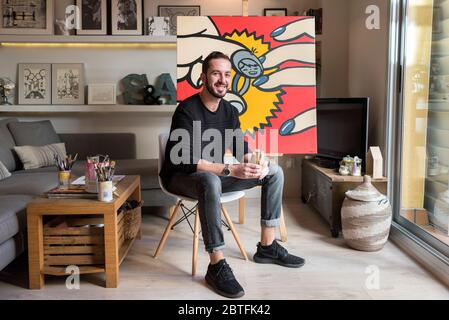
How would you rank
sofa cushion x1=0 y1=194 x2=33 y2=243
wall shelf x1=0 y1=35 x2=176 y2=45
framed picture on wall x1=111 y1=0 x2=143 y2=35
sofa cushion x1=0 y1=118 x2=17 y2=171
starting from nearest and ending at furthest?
sofa cushion x1=0 y1=194 x2=33 y2=243
sofa cushion x1=0 y1=118 x2=17 y2=171
wall shelf x1=0 y1=35 x2=176 y2=45
framed picture on wall x1=111 y1=0 x2=143 y2=35

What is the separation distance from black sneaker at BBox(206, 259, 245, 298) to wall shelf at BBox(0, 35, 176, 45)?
2.35 metres

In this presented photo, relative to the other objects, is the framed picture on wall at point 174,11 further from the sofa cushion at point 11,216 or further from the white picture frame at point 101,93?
the sofa cushion at point 11,216

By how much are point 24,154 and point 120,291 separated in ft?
5.81

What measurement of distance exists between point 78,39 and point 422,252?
3143 millimetres

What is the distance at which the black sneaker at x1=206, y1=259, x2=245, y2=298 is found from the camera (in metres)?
2.01

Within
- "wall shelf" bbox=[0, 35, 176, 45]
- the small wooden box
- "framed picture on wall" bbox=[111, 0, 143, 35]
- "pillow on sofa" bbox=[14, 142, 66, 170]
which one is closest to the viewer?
the small wooden box

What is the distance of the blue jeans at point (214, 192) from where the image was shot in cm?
212

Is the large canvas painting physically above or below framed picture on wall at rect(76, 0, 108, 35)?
below

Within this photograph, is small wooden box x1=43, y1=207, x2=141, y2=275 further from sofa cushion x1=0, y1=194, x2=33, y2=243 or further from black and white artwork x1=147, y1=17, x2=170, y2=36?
black and white artwork x1=147, y1=17, x2=170, y2=36

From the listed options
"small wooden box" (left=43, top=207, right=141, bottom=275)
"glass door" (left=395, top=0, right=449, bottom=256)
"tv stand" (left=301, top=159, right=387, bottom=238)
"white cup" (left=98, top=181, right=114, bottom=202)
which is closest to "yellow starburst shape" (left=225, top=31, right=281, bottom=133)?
"tv stand" (left=301, top=159, right=387, bottom=238)

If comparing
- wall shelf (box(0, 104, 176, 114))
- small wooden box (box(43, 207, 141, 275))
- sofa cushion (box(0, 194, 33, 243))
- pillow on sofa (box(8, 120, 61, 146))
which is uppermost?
wall shelf (box(0, 104, 176, 114))

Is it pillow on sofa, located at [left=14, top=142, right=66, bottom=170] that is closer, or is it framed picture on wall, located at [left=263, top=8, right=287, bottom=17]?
pillow on sofa, located at [left=14, top=142, right=66, bottom=170]

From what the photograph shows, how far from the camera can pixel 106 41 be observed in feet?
12.7
